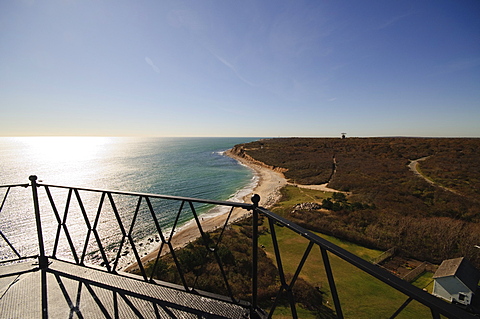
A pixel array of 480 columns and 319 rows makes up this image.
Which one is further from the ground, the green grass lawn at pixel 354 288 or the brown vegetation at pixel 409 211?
the brown vegetation at pixel 409 211

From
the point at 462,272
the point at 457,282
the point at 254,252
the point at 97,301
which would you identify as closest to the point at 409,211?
the point at 462,272

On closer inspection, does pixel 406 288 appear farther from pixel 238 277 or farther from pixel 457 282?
pixel 457 282

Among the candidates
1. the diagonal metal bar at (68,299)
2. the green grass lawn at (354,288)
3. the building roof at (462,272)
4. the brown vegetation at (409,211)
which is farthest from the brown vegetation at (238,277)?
the brown vegetation at (409,211)

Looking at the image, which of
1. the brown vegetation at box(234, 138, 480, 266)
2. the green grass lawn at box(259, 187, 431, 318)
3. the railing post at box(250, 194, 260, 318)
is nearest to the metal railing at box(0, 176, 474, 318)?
the railing post at box(250, 194, 260, 318)

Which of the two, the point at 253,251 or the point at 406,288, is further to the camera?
the point at 253,251

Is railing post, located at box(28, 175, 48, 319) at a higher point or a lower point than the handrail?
lower

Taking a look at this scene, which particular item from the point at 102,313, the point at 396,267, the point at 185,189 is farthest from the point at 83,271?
the point at 185,189


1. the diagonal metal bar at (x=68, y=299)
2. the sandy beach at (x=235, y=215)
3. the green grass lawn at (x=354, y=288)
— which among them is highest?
the diagonal metal bar at (x=68, y=299)

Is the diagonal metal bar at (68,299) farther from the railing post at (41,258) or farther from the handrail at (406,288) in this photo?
the handrail at (406,288)

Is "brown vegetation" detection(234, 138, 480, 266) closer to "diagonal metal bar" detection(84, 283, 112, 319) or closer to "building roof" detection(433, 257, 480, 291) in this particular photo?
"building roof" detection(433, 257, 480, 291)
